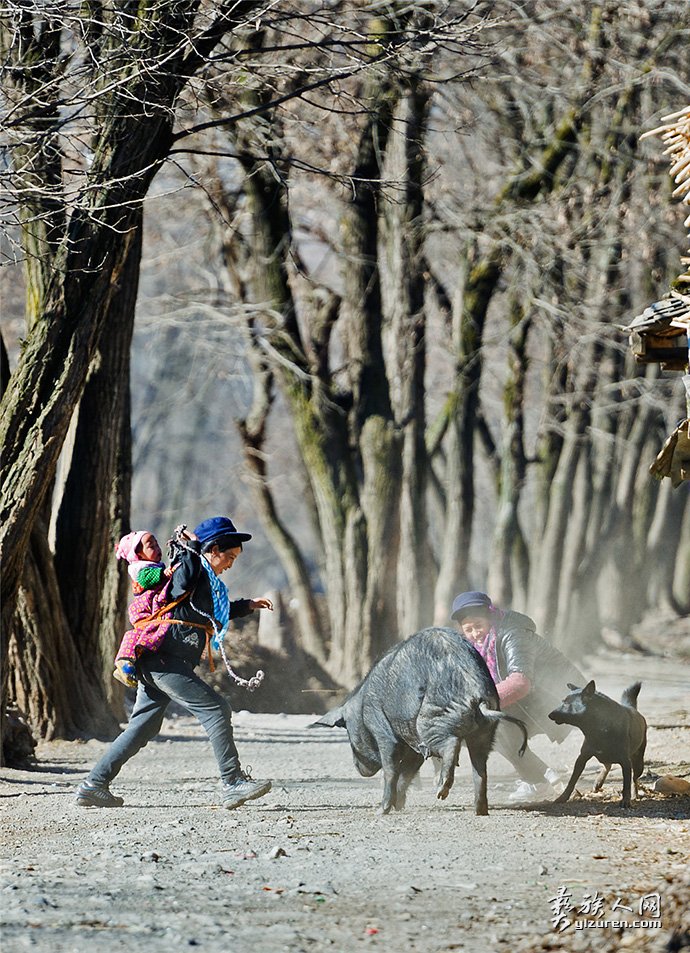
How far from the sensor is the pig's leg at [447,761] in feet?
26.1

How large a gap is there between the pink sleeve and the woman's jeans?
186 cm

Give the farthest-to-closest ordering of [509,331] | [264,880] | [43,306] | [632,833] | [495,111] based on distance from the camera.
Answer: [509,331] < [495,111] < [43,306] < [632,833] < [264,880]

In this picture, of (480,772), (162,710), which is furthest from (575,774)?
(162,710)

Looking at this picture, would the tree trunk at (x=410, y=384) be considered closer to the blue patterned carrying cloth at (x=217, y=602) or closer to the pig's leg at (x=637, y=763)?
the pig's leg at (x=637, y=763)

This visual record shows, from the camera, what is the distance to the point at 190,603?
324 inches

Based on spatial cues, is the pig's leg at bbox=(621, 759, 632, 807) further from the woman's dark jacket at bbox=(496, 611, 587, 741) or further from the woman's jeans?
the woman's jeans

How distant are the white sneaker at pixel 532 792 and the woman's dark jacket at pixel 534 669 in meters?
0.34

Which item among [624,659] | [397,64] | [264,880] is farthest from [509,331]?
[264,880]

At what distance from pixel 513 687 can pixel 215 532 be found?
227cm

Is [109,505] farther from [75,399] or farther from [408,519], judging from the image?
[408,519]

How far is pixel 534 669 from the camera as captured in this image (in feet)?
30.8

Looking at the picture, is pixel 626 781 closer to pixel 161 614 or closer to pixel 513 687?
pixel 513 687

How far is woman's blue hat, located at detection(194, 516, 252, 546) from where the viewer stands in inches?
327

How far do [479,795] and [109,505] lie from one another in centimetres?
537
